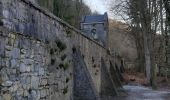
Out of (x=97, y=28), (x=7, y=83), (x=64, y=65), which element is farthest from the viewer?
(x=97, y=28)

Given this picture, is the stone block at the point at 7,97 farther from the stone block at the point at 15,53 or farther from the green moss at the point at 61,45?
the green moss at the point at 61,45

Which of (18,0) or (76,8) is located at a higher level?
(76,8)

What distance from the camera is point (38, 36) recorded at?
9.35m

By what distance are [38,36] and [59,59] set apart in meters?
2.43

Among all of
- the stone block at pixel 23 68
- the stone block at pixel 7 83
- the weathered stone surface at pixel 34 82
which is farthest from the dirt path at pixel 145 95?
the stone block at pixel 7 83

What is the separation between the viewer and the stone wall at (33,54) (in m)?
7.28

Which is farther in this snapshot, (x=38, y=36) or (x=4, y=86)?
(x=38, y=36)

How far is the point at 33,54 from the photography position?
29.1 feet

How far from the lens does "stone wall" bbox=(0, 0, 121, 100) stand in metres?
7.28

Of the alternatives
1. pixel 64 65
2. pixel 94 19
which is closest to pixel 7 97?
pixel 64 65

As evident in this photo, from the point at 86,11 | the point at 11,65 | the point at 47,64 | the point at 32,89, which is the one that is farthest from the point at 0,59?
the point at 86,11

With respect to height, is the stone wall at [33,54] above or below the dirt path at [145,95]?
above

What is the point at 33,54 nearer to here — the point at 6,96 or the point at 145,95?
the point at 6,96

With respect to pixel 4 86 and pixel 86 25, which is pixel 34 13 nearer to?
pixel 4 86
